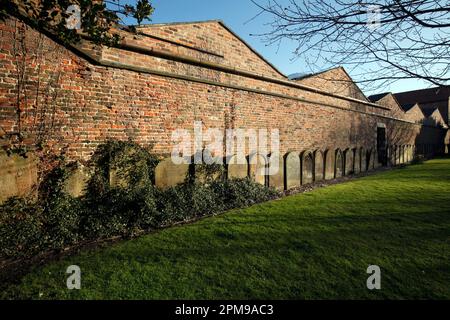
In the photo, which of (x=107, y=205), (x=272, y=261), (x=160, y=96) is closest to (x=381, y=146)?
(x=160, y=96)

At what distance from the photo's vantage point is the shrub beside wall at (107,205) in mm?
4027

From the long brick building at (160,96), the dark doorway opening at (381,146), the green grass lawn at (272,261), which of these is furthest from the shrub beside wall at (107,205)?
the dark doorway opening at (381,146)

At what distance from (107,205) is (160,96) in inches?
114

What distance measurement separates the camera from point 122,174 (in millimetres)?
5539

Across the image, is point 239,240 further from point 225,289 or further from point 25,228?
point 25,228

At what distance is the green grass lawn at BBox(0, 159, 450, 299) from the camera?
111 inches

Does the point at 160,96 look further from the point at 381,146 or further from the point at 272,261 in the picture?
the point at 381,146

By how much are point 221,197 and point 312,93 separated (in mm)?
7129

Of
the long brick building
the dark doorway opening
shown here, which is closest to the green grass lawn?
the long brick building

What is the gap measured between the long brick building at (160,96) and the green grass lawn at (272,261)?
7.02 ft

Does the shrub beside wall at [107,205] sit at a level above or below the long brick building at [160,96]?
below

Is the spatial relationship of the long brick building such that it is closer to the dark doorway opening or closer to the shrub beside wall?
the shrub beside wall

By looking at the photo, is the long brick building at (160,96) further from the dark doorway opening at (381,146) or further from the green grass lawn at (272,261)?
the dark doorway opening at (381,146)

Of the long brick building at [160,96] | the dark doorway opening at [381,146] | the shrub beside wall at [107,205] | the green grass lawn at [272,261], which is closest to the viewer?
the green grass lawn at [272,261]
